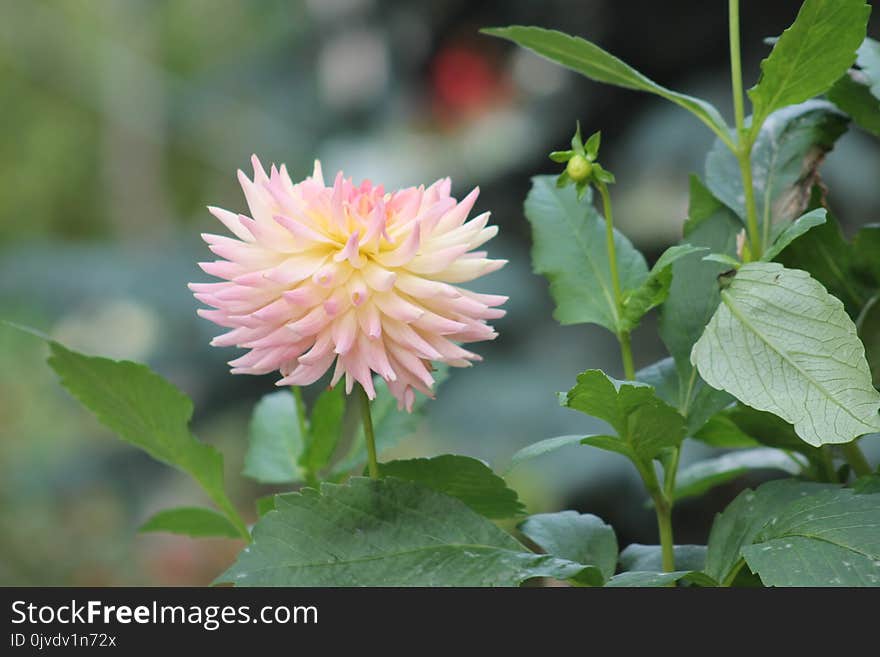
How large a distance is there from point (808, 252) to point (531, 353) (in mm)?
1221

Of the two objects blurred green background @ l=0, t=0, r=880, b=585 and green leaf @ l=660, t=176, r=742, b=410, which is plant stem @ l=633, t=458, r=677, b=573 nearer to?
green leaf @ l=660, t=176, r=742, b=410

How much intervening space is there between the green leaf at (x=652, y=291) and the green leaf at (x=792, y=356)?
22mm

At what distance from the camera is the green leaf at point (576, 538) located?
36 centimetres

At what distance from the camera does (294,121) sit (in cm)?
371

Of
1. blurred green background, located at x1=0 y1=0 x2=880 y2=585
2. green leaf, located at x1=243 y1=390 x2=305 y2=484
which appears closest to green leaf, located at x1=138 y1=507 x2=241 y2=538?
green leaf, located at x1=243 y1=390 x2=305 y2=484

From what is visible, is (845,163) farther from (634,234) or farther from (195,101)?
(195,101)

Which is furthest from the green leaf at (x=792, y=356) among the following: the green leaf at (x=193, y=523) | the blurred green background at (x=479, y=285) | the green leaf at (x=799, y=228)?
the blurred green background at (x=479, y=285)

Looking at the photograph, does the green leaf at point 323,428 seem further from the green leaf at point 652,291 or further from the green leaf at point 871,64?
Answer: the green leaf at point 871,64

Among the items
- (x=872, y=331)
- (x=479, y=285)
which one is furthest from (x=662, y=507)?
(x=479, y=285)

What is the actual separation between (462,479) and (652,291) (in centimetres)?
10

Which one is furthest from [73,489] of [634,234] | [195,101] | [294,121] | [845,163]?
[195,101]

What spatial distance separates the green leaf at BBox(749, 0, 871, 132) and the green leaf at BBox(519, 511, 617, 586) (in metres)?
0.17

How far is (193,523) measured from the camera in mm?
442
